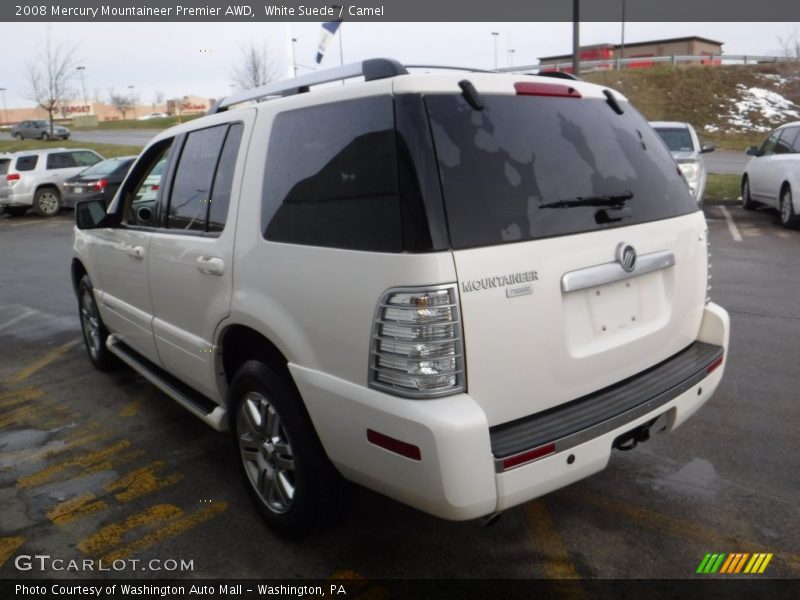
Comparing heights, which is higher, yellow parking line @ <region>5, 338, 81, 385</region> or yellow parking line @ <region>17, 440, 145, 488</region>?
yellow parking line @ <region>17, 440, 145, 488</region>

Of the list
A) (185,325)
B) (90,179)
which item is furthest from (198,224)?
(90,179)

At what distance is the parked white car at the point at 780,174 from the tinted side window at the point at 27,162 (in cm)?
1777

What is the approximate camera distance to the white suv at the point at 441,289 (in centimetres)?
232

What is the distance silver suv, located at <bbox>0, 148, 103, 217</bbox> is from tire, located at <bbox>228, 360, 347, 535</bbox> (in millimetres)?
18253

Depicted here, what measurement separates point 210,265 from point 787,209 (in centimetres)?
1069

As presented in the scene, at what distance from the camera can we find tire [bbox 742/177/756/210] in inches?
528

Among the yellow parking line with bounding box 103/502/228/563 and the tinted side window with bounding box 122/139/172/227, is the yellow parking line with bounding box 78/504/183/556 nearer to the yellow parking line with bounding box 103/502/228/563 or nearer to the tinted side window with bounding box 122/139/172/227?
the yellow parking line with bounding box 103/502/228/563

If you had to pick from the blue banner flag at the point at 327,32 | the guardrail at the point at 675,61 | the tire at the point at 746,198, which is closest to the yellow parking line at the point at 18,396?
the blue banner flag at the point at 327,32

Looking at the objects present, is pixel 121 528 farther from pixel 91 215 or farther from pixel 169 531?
pixel 91 215

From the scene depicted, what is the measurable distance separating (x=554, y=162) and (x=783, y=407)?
8.79ft

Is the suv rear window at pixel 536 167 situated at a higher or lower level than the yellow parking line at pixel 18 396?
higher

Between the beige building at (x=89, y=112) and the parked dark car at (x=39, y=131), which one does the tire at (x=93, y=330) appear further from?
the beige building at (x=89, y=112)

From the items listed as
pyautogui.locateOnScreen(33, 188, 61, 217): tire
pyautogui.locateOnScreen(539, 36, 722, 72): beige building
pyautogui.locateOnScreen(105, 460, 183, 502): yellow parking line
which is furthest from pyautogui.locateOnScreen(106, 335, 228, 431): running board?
pyautogui.locateOnScreen(539, 36, 722, 72): beige building

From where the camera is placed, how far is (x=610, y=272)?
2699 mm
